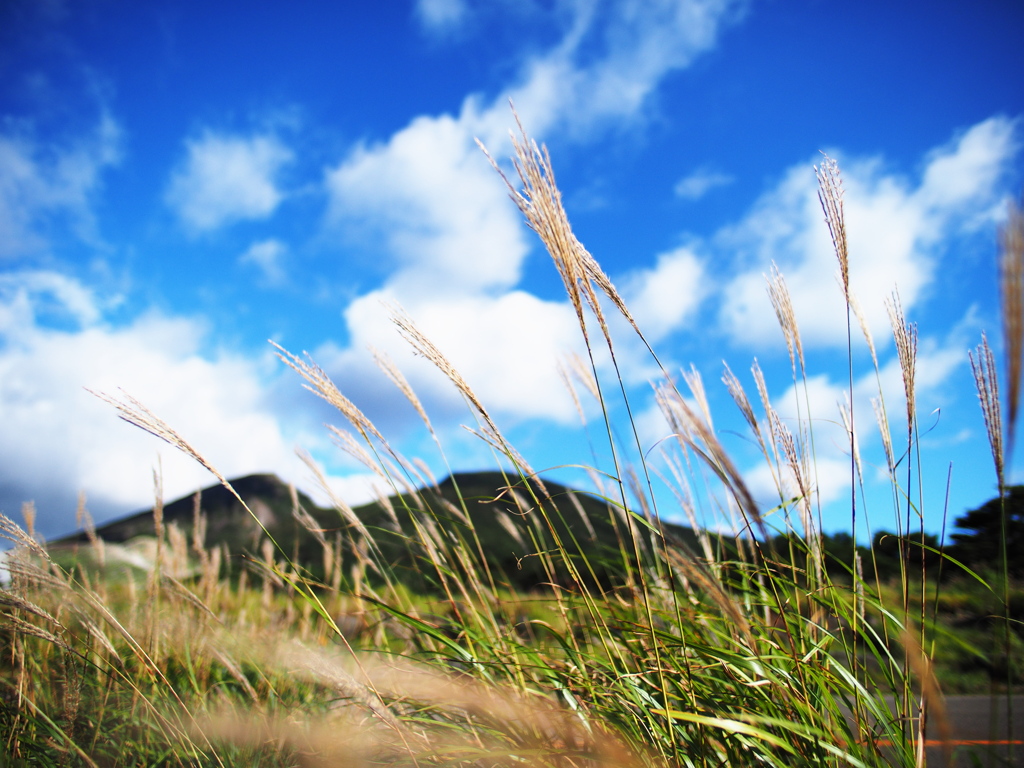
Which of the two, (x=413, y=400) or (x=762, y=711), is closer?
(x=762, y=711)

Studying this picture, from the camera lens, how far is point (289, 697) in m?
2.33

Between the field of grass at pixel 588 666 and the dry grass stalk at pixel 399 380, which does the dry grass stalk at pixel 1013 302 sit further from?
the dry grass stalk at pixel 399 380

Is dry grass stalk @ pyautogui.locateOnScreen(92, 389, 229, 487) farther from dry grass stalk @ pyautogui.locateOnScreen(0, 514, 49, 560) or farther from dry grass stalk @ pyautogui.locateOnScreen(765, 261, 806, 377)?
dry grass stalk @ pyautogui.locateOnScreen(765, 261, 806, 377)

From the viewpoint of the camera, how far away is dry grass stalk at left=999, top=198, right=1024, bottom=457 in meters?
0.69

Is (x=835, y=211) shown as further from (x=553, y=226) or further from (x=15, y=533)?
(x=15, y=533)

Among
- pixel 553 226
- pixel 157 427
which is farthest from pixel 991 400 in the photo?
pixel 157 427

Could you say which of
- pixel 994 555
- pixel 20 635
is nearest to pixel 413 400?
pixel 20 635

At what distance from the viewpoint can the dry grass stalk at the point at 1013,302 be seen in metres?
0.69

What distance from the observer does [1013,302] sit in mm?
690

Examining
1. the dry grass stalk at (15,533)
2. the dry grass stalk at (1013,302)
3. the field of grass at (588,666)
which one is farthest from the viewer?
the dry grass stalk at (15,533)

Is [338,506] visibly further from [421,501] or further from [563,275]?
[563,275]

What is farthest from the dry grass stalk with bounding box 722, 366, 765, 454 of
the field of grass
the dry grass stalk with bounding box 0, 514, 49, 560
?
the dry grass stalk with bounding box 0, 514, 49, 560

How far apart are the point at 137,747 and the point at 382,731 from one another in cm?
90

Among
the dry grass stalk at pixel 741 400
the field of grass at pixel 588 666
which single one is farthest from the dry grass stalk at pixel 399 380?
the dry grass stalk at pixel 741 400
